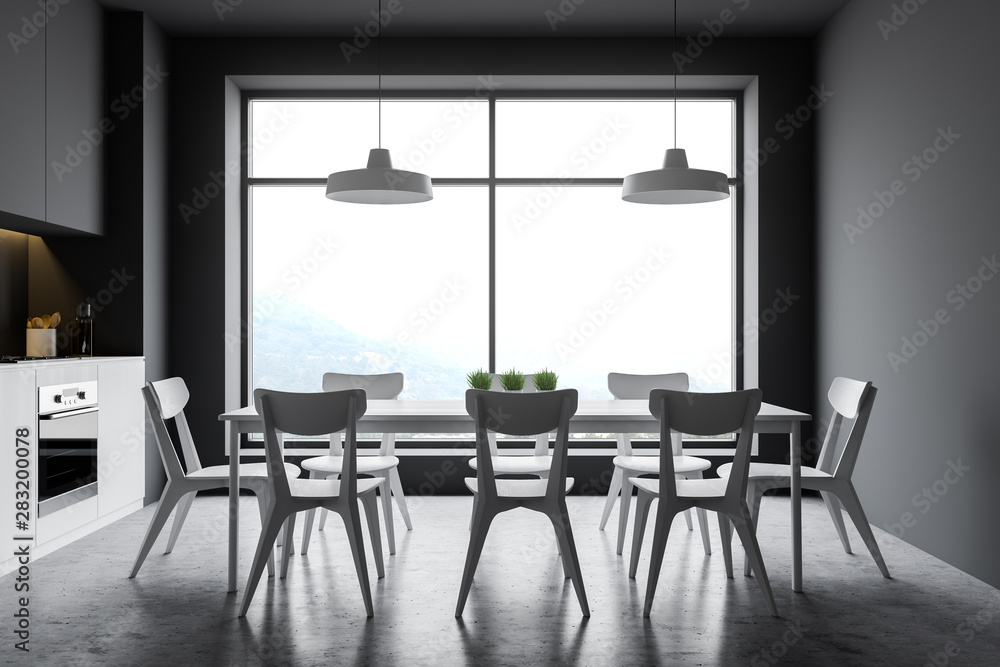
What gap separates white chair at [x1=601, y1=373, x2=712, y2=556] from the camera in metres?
3.52

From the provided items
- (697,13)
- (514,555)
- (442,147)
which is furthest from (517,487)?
(697,13)

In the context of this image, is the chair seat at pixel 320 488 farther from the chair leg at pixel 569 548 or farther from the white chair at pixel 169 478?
the chair leg at pixel 569 548

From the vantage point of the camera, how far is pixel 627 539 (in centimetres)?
380

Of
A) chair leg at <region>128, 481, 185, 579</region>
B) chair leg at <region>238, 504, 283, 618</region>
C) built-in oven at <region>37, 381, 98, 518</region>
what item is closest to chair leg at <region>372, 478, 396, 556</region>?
chair leg at <region>238, 504, 283, 618</region>

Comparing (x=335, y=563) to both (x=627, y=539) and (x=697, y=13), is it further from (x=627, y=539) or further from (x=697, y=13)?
(x=697, y=13)

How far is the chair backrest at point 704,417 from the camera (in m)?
2.68

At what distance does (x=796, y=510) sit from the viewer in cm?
303

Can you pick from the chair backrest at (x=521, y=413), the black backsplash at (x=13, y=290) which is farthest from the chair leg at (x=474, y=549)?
the black backsplash at (x=13, y=290)

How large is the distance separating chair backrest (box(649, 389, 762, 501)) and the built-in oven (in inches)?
113

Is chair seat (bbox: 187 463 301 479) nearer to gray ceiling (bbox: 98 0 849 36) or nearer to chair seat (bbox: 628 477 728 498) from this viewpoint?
chair seat (bbox: 628 477 728 498)

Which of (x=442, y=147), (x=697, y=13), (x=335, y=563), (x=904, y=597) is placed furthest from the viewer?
(x=442, y=147)

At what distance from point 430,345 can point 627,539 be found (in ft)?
7.06

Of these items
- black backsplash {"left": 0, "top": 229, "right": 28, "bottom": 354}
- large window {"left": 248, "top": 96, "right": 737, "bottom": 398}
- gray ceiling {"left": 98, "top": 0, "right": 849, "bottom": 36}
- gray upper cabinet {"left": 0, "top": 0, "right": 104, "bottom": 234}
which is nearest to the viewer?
gray upper cabinet {"left": 0, "top": 0, "right": 104, "bottom": 234}

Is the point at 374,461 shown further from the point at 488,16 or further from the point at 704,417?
the point at 488,16
